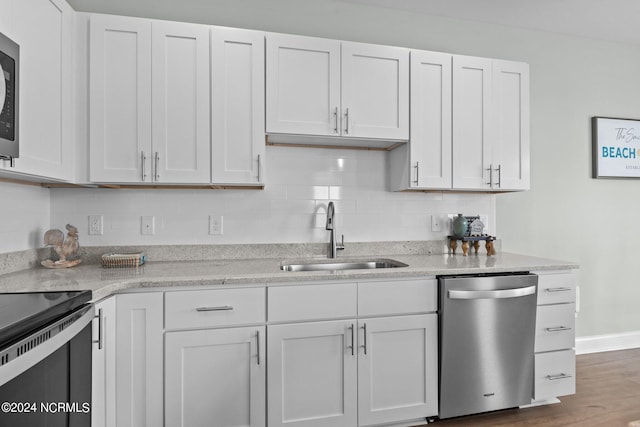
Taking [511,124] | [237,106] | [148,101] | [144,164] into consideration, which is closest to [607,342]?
[511,124]

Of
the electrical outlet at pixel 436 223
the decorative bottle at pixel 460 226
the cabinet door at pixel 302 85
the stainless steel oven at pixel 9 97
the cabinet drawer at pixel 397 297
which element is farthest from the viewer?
the electrical outlet at pixel 436 223

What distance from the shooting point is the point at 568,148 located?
Result: 306 cm

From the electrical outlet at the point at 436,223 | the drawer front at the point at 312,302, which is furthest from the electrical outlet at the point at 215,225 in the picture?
the electrical outlet at the point at 436,223

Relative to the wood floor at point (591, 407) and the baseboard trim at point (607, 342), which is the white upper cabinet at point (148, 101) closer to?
the wood floor at point (591, 407)

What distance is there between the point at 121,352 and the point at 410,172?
1.87 metres

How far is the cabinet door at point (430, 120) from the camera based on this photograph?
2334mm

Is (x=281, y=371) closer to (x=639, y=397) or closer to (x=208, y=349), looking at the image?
(x=208, y=349)

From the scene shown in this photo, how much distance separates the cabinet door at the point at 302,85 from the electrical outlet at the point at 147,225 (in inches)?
38.0

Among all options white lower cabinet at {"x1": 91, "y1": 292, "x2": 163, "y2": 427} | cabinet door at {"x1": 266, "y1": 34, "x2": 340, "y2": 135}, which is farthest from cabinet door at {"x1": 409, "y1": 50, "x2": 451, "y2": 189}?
white lower cabinet at {"x1": 91, "y1": 292, "x2": 163, "y2": 427}

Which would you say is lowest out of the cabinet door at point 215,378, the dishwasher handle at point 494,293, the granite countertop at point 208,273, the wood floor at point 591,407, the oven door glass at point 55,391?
the wood floor at point 591,407

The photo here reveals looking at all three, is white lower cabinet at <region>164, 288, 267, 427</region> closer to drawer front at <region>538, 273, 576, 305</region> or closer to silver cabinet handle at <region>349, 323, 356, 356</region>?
silver cabinet handle at <region>349, 323, 356, 356</region>

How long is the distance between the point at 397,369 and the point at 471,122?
5.40ft

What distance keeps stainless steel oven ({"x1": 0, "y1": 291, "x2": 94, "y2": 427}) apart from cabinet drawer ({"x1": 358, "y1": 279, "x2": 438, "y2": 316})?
122cm

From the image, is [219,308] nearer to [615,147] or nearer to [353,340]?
[353,340]
